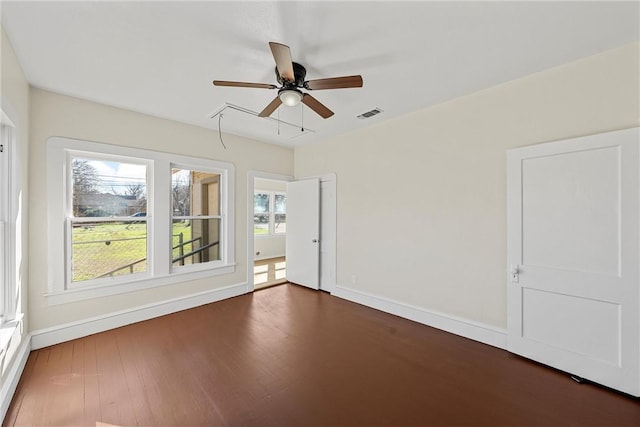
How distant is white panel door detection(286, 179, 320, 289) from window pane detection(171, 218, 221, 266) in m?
1.43

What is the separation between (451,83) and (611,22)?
41.8 inches

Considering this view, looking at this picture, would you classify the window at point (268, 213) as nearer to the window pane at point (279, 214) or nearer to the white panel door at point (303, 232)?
the window pane at point (279, 214)

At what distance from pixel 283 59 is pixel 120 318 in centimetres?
345

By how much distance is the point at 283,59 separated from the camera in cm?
174

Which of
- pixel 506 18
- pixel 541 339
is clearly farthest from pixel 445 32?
pixel 541 339

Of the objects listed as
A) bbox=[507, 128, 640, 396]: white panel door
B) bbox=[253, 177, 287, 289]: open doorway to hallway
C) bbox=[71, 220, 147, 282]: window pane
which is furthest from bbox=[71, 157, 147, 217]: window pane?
bbox=[507, 128, 640, 396]: white panel door

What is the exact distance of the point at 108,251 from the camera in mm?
3084

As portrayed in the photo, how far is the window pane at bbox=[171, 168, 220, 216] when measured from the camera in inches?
144

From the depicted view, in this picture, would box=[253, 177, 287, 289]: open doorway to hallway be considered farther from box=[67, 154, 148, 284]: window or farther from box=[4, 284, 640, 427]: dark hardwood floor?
box=[4, 284, 640, 427]: dark hardwood floor

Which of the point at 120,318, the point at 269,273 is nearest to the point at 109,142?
the point at 120,318

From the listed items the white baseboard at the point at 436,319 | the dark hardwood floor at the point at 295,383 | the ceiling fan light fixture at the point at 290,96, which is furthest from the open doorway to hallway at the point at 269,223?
the ceiling fan light fixture at the point at 290,96

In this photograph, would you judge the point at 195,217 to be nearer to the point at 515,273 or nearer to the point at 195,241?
the point at 195,241

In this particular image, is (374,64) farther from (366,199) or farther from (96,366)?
(96,366)

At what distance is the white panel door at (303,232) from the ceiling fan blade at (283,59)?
2.69m
